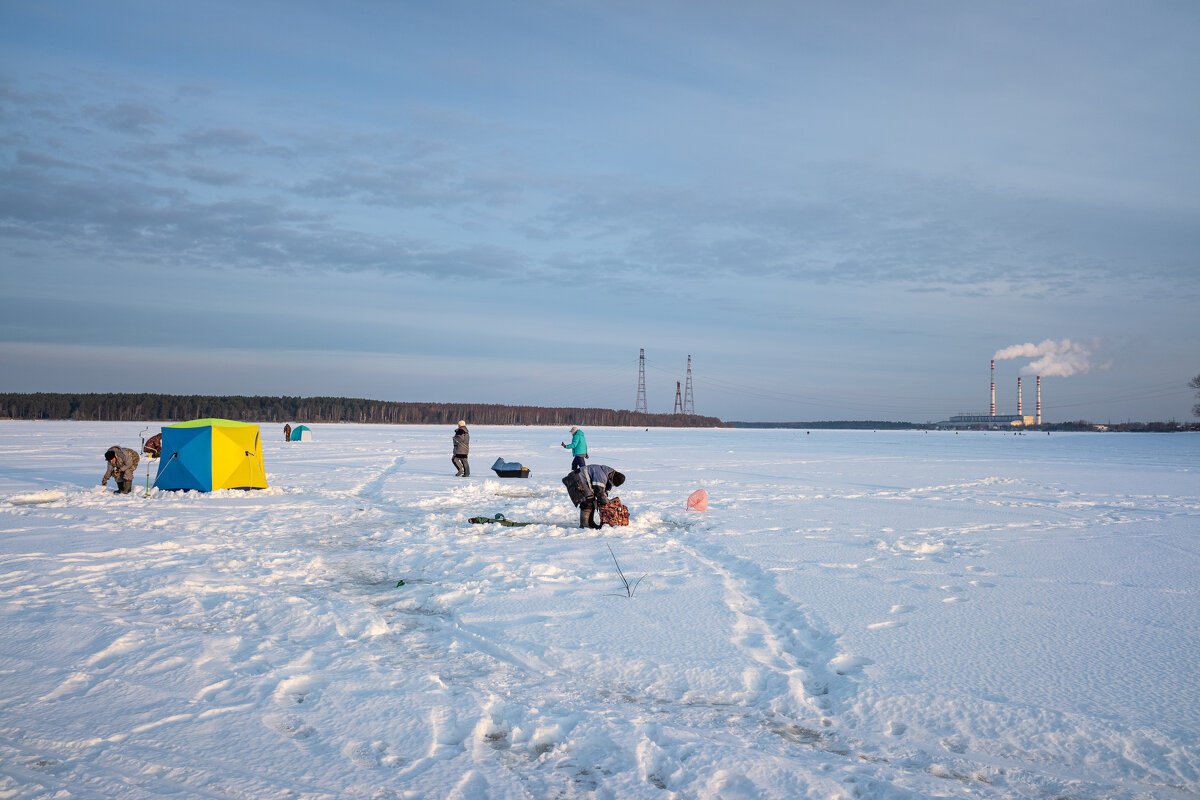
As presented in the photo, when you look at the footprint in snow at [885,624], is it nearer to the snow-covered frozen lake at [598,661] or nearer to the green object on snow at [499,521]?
the snow-covered frozen lake at [598,661]

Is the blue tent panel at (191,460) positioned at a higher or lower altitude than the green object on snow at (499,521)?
higher

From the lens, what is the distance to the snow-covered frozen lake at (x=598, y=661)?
3611mm

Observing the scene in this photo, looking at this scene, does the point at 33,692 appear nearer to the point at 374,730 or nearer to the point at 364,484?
the point at 374,730

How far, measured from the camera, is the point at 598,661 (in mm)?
5266

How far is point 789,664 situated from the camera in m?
5.19

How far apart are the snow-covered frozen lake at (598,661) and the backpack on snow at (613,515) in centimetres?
56

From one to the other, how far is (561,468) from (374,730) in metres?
20.1

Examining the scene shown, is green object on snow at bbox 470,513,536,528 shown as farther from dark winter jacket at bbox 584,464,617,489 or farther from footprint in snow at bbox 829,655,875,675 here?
footprint in snow at bbox 829,655,875,675

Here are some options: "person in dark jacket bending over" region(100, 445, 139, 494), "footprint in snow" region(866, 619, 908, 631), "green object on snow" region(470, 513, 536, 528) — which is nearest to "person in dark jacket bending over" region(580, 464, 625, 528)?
"green object on snow" region(470, 513, 536, 528)

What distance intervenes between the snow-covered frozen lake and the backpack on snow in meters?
0.56

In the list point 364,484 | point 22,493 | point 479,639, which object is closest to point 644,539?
point 479,639

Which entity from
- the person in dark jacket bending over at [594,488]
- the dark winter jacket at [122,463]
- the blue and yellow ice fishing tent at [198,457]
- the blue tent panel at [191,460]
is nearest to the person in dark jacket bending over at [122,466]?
the dark winter jacket at [122,463]

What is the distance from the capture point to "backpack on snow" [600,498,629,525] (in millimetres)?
11406

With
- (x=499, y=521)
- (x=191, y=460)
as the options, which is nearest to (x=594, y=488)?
(x=499, y=521)
